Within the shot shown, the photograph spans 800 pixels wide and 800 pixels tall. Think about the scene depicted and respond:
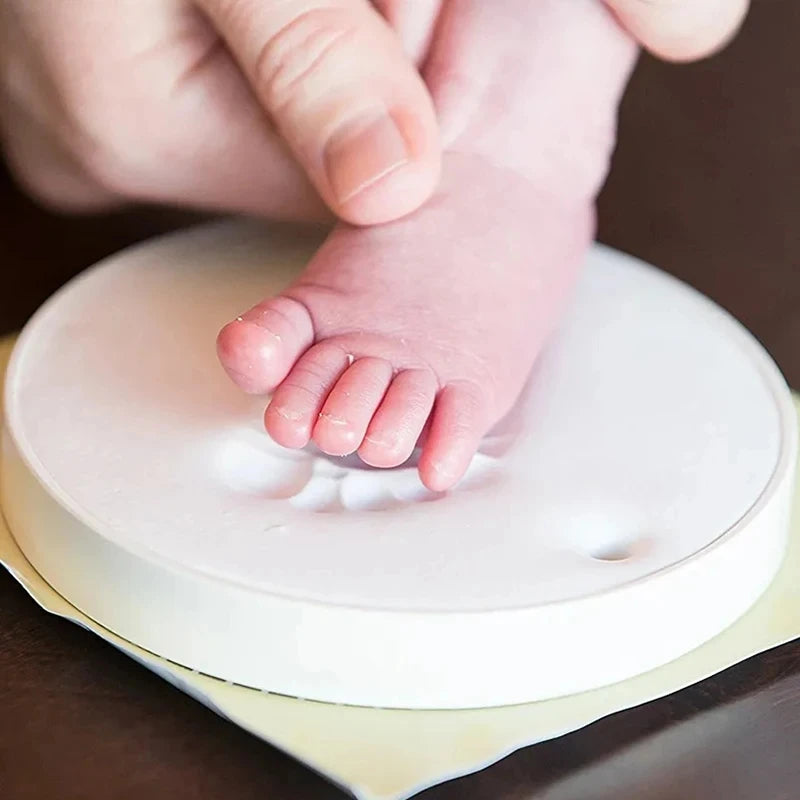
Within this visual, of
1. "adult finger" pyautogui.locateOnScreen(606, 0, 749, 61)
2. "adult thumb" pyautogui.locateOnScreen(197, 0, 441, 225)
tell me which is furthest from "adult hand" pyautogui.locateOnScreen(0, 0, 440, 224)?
"adult finger" pyautogui.locateOnScreen(606, 0, 749, 61)

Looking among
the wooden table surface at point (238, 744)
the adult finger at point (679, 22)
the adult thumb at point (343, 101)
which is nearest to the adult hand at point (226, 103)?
the adult thumb at point (343, 101)

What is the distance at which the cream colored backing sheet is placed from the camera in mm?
424

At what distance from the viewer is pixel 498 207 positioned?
0.59m

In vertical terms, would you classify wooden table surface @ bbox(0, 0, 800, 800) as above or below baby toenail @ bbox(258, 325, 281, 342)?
below

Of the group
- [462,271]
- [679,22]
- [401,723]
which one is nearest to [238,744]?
[401,723]

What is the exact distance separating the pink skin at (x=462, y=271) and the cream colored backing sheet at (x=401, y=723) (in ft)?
0.28

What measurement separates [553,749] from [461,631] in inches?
2.0

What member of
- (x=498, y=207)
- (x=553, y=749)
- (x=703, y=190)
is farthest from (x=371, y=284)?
(x=703, y=190)

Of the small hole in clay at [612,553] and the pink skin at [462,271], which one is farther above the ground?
the pink skin at [462,271]

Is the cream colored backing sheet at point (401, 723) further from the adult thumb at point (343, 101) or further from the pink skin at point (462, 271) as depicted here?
the adult thumb at point (343, 101)

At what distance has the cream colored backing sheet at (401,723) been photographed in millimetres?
424

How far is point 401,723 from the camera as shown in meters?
0.44

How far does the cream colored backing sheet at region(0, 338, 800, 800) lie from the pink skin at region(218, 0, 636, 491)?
3.3 inches

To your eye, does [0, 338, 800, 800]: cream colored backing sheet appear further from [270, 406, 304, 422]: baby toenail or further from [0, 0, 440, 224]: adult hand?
[0, 0, 440, 224]: adult hand
